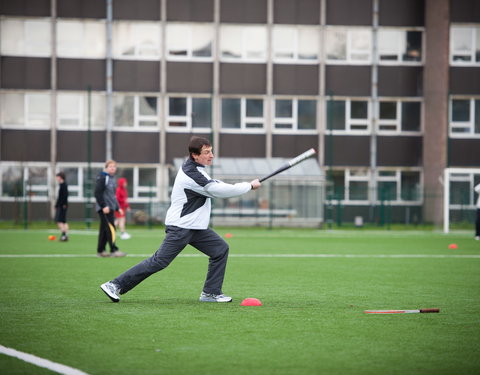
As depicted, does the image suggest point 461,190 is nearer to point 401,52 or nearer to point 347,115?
point 347,115

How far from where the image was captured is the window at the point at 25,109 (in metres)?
42.2

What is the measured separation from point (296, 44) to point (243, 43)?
2754mm

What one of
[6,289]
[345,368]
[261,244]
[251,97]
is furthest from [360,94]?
[345,368]

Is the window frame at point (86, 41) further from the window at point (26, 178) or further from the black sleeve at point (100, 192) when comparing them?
the black sleeve at point (100, 192)

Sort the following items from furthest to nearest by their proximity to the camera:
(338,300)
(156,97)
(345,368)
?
(156,97) → (338,300) → (345,368)

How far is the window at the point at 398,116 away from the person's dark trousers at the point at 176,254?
1377 inches

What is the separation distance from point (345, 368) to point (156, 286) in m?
6.32

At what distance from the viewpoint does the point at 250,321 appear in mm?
8516

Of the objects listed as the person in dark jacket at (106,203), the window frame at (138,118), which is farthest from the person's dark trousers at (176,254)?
the window frame at (138,118)

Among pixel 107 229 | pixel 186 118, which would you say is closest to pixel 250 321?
pixel 107 229

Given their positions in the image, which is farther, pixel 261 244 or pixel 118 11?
pixel 118 11

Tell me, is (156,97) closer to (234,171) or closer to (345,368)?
(234,171)

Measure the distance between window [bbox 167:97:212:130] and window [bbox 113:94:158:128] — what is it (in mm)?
819

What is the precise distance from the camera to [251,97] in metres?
43.2
